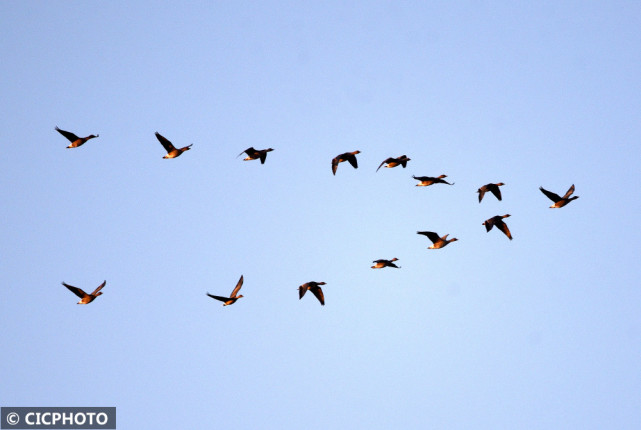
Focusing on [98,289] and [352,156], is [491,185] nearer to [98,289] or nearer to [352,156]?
[352,156]

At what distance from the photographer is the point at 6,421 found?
57.6 m

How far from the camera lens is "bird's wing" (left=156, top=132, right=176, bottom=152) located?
39.3m

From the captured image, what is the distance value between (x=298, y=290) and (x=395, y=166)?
7.65 m

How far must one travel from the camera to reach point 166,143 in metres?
39.5

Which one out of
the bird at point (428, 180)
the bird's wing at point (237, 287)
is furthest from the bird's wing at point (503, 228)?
the bird's wing at point (237, 287)

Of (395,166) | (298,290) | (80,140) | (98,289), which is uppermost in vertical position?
(80,140)

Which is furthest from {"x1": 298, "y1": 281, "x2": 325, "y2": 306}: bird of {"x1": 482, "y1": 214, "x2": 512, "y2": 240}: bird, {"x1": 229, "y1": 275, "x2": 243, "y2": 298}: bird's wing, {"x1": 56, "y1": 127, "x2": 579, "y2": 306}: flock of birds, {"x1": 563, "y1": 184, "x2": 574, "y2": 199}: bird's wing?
{"x1": 563, "y1": 184, "x2": 574, "y2": 199}: bird's wing

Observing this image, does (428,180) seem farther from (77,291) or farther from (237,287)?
(77,291)

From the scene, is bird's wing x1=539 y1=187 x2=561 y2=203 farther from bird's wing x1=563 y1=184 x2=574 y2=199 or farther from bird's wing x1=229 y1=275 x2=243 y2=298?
bird's wing x1=229 y1=275 x2=243 y2=298

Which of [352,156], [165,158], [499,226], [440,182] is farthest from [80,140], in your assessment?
[499,226]

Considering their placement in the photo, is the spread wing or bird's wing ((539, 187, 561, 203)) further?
the spread wing

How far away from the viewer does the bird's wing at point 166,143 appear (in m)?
39.3

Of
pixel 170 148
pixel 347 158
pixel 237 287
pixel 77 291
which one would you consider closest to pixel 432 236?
pixel 347 158

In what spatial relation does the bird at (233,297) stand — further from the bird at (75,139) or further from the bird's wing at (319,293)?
the bird at (75,139)
